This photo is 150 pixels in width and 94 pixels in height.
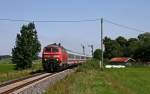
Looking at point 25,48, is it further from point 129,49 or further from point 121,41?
point 121,41

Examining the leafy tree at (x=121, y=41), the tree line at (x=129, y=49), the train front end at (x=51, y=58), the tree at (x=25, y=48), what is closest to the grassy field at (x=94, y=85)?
the train front end at (x=51, y=58)

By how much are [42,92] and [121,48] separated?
15038cm

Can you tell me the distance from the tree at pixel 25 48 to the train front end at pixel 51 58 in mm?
61704

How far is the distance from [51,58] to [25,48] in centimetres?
6915

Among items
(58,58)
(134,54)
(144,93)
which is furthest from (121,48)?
(144,93)

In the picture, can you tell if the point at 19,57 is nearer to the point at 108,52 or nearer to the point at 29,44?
the point at 29,44

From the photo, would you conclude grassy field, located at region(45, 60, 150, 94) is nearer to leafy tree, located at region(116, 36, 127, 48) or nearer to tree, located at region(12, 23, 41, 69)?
tree, located at region(12, 23, 41, 69)

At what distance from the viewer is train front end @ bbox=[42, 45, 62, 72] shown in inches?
1989

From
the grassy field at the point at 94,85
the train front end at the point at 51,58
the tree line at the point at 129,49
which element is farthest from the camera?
the tree line at the point at 129,49

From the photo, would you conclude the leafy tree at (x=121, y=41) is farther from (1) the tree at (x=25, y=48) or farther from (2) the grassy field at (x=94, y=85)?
(2) the grassy field at (x=94, y=85)

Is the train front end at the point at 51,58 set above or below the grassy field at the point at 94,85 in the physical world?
above

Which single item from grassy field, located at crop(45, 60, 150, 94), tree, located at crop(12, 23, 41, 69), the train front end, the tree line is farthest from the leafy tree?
the train front end

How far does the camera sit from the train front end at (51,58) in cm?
5053

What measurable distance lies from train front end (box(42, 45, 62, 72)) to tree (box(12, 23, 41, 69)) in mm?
61704
